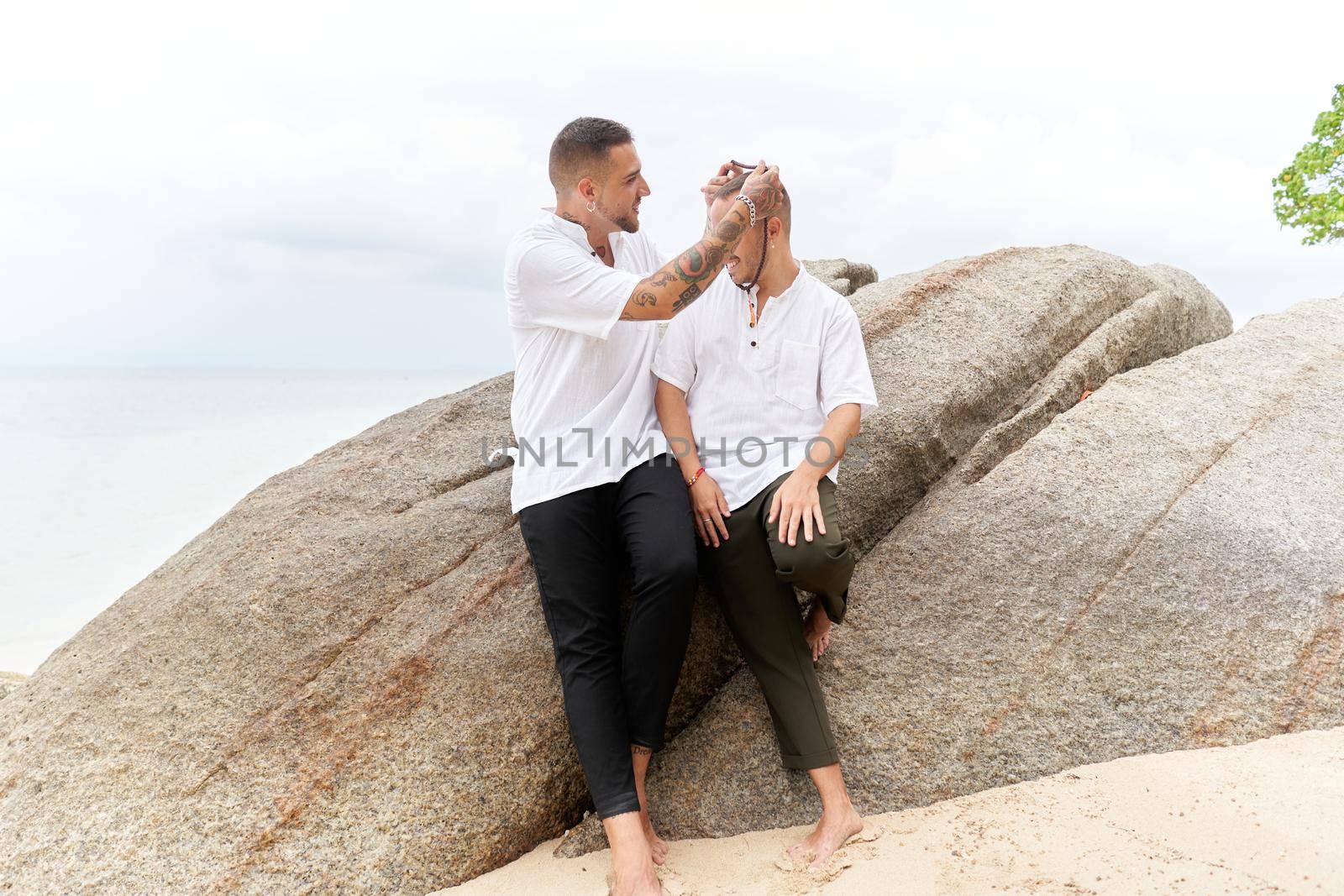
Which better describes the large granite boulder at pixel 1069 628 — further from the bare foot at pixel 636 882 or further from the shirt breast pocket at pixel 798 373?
the shirt breast pocket at pixel 798 373

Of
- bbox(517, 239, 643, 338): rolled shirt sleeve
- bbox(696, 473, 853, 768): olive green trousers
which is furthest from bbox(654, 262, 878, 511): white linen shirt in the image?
bbox(517, 239, 643, 338): rolled shirt sleeve

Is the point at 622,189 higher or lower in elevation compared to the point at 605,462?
higher

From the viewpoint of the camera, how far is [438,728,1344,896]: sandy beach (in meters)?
2.87

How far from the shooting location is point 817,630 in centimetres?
394

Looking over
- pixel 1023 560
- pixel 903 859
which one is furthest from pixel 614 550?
pixel 1023 560

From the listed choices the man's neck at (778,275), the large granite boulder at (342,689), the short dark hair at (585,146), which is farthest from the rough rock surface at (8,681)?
the man's neck at (778,275)

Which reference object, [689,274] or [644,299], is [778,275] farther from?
[644,299]

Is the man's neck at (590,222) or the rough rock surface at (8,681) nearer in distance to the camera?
the man's neck at (590,222)

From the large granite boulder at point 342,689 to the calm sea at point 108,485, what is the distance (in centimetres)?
1031

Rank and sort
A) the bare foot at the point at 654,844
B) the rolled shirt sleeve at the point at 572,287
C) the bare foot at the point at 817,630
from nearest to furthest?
1. the bare foot at the point at 654,844
2. the rolled shirt sleeve at the point at 572,287
3. the bare foot at the point at 817,630

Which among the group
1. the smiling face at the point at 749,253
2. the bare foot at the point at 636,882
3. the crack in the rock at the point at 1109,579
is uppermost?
the smiling face at the point at 749,253

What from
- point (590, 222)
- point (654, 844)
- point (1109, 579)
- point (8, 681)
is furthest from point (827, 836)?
point (8, 681)

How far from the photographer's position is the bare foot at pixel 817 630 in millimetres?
3924

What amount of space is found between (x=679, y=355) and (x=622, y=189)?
2.57ft
